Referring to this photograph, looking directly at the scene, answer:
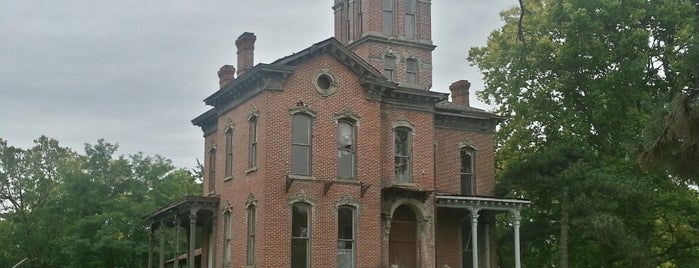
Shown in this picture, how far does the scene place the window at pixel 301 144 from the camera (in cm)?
2759

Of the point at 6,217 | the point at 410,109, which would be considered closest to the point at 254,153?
the point at 410,109

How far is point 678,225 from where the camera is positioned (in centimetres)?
3656

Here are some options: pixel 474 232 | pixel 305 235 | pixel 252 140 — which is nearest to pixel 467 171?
pixel 474 232

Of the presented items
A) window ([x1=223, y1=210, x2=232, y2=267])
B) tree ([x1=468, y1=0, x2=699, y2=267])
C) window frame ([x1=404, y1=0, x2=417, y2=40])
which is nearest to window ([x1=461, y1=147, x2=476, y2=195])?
tree ([x1=468, y1=0, x2=699, y2=267])

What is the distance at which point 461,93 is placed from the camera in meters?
36.4

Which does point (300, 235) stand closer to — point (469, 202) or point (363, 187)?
point (363, 187)

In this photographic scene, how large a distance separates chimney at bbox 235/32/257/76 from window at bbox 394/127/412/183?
6.00 metres

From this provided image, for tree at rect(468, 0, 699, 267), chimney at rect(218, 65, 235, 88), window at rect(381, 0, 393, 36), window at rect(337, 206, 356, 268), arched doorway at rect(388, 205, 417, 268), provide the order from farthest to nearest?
window at rect(381, 0, 393, 36)
chimney at rect(218, 65, 235, 88)
tree at rect(468, 0, 699, 267)
arched doorway at rect(388, 205, 417, 268)
window at rect(337, 206, 356, 268)

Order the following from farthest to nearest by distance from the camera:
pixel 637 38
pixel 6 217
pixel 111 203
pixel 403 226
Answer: pixel 6 217 → pixel 111 203 → pixel 637 38 → pixel 403 226

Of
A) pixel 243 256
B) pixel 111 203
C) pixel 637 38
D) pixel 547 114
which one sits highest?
pixel 637 38

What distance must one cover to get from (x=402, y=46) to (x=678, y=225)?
14.0 metres

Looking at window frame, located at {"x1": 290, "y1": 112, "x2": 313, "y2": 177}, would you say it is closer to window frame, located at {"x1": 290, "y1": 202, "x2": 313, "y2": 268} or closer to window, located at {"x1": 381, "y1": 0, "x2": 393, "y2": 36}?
window frame, located at {"x1": 290, "y1": 202, "x2": 313, "y2": 268}

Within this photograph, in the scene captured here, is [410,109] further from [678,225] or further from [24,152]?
[24,152]

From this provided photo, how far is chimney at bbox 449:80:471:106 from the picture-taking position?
119 feet
